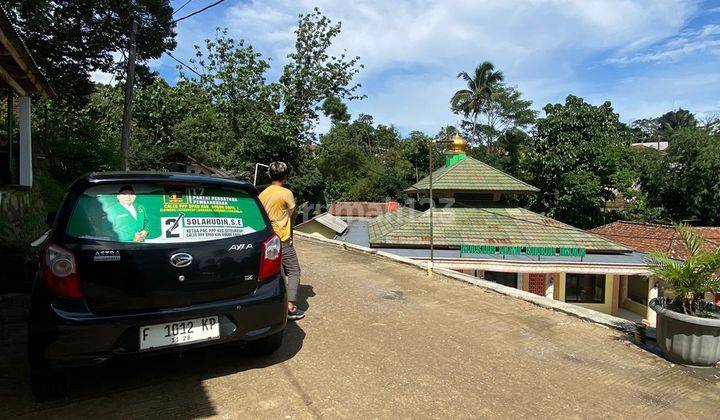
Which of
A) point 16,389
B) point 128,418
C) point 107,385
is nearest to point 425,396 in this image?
point 128,418

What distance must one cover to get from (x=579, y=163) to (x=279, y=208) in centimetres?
2986

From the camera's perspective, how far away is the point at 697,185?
90.5 ft

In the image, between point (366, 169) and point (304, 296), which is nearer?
point (304, 296)

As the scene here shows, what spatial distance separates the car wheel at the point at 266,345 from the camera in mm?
3590

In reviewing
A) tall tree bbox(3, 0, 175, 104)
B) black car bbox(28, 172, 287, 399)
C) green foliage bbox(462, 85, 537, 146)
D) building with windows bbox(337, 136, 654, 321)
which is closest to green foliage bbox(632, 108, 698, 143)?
green foliage bbox(462, 85, 537, 146)

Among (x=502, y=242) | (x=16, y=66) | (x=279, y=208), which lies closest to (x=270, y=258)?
(x=279, y=208)

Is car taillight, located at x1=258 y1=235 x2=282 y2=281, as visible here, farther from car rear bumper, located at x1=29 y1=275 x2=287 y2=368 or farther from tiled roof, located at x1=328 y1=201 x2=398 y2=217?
tiled roof, located at x1=328 y1=201 x2=398 y2=217

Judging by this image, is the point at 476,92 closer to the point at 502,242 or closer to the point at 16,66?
the point at 502,242

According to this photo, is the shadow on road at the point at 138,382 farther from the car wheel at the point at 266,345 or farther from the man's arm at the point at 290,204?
the man's arm at the point at 290,204

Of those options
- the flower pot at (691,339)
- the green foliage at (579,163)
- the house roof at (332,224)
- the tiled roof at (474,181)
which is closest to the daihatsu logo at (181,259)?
the flower pot at (691,339)

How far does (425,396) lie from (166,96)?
27.4 metres

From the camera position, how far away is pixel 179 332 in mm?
2912

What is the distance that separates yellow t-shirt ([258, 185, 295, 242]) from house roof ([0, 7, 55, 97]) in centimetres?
408

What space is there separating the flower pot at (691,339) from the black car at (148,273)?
10.8ft
